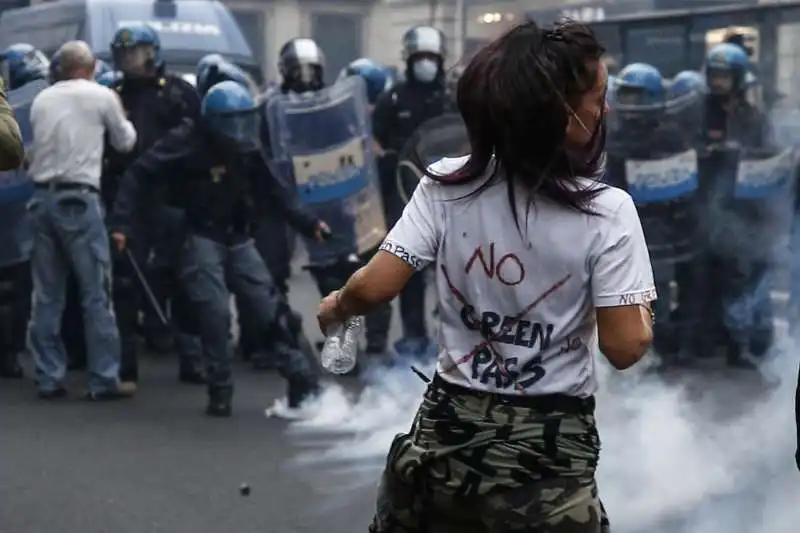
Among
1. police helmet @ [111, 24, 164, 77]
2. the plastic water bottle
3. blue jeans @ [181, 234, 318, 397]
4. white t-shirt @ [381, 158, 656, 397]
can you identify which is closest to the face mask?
police helmet @ [111, 24, 164, 77]

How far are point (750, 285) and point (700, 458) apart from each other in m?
3.69

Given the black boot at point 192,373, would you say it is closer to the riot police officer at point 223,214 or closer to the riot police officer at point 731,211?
the riot police officer at point 223,214

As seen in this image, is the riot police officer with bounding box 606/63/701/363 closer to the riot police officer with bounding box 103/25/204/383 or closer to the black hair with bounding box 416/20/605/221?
the riot police officer with bounding box 103/25/204/383

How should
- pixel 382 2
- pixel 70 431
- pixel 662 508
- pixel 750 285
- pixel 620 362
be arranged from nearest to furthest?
pixel 620 362 < pixel 662 508 < pixel 70 431 < pixel 750 285 < pixel 382 2

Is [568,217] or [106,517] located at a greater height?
[568,217]

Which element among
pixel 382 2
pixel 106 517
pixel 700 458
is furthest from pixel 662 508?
pixel 382 2

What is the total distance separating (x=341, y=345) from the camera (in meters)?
3.27

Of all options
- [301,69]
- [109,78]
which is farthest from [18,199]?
[301,69]

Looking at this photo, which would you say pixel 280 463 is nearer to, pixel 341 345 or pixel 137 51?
pixel 137 51

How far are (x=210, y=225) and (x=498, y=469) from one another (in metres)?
4.86

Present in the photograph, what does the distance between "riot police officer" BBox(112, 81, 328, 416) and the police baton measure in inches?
42.0

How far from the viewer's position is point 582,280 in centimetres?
300

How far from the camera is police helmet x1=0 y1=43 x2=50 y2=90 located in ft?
31.9

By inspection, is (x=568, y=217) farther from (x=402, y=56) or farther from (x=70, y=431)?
(x=402, y=56)
